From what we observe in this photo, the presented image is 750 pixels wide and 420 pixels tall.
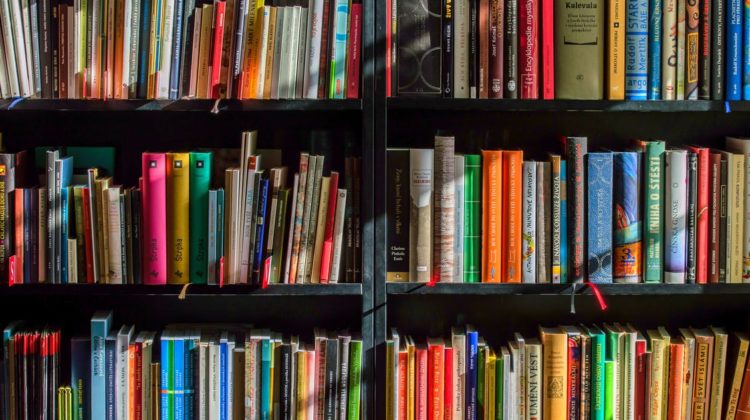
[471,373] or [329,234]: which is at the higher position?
[329,234]

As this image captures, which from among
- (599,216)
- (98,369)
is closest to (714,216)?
(599,216)

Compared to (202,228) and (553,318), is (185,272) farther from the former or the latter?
(553,318)

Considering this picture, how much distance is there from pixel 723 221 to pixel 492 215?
1.70 feet

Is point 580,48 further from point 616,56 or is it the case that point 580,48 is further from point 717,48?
point 717,48

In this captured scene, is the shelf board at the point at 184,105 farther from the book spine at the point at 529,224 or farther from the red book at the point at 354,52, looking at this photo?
the book spine at the point at 529,224

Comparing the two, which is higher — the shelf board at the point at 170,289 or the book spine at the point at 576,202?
the book spine at the point at 576,202

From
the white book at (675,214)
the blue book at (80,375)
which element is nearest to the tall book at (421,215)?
the white book at (675,214)

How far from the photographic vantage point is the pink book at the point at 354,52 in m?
2.21

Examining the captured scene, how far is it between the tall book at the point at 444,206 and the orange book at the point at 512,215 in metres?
0.12

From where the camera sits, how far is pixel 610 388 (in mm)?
2320

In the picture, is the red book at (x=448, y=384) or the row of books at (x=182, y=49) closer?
the row of books at (x=182, y=49)

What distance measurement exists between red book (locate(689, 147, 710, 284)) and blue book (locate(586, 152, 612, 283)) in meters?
0.20

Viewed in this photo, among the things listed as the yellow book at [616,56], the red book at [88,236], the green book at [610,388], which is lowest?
the green book at [610,388]

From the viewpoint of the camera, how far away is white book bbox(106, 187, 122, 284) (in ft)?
7.29
